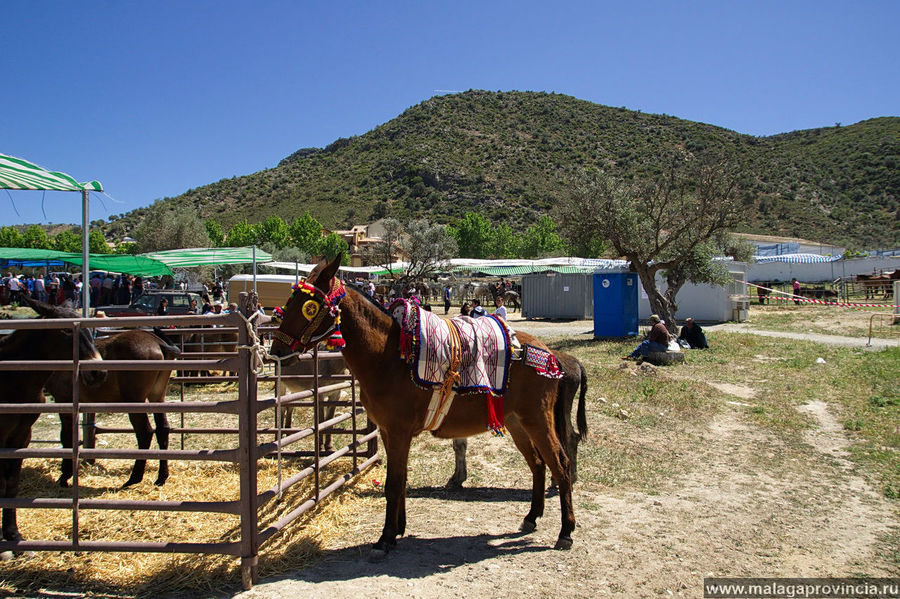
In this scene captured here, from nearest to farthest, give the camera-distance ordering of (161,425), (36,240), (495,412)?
1. (495,412)
2. (161,425)
3. (36,240)

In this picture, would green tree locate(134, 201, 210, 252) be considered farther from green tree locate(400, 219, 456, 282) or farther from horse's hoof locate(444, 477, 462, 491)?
horse's hoof locate(444, 477, 462, 491)

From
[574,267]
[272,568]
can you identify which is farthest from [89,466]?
[574,267]

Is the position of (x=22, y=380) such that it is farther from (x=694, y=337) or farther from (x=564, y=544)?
(x=694, y=337)

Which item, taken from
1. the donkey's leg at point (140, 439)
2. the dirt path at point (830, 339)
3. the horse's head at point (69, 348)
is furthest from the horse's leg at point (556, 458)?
the dirt path at point (830, 339)

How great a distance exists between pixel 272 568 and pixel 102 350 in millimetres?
4095

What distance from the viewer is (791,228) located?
75375 mm

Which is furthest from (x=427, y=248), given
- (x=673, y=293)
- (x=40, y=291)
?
(x=673, y=293)

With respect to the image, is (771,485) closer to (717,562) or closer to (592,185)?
(717,562)

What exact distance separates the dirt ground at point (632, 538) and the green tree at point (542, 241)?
65.9 metres

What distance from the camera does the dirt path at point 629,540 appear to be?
4.15m

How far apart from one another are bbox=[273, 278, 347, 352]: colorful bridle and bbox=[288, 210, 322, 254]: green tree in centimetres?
6470

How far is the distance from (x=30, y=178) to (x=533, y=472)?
6.45 meters

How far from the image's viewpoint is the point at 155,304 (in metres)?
19.5

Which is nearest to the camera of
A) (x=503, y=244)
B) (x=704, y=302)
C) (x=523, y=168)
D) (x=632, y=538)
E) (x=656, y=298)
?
(x=632, y=538)
